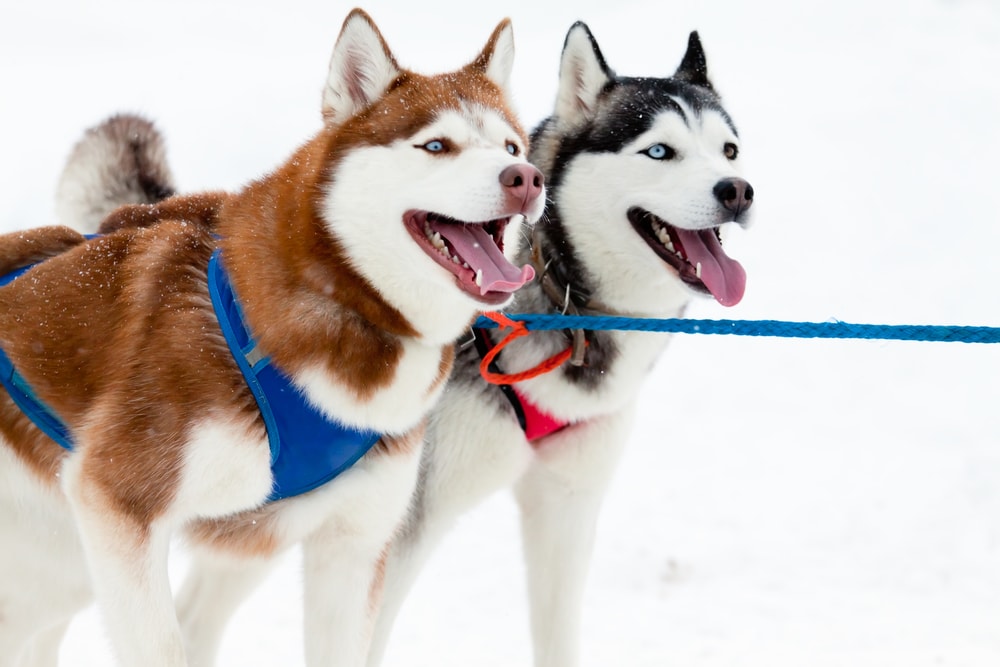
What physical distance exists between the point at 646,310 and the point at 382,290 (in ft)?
3.37

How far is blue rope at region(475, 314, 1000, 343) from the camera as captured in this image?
212cm

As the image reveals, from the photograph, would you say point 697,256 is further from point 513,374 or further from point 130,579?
point 130,579

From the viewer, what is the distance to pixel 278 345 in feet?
6.90

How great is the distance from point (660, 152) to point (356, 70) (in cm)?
97

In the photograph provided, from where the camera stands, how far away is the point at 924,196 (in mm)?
9336

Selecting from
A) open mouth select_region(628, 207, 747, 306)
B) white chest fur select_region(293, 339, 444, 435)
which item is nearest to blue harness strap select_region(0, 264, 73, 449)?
white chest fur select_region(293, 339, 444, 435)

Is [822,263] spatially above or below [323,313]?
below

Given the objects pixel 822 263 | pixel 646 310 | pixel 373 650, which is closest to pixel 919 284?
pixel 822 263

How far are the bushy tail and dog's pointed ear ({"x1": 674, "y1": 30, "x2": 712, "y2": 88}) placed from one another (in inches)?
67.8

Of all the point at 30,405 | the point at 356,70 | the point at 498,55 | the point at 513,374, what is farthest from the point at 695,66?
the point at 30,405

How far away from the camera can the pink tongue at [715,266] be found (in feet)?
8.67

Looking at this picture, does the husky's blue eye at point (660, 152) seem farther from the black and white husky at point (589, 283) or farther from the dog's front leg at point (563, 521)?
the dog's front leg at point (563, 521)

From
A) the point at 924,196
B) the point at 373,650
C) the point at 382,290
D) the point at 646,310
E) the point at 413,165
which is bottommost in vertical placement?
the point at 924,196

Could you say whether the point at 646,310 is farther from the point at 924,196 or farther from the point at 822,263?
the point at 924,196
